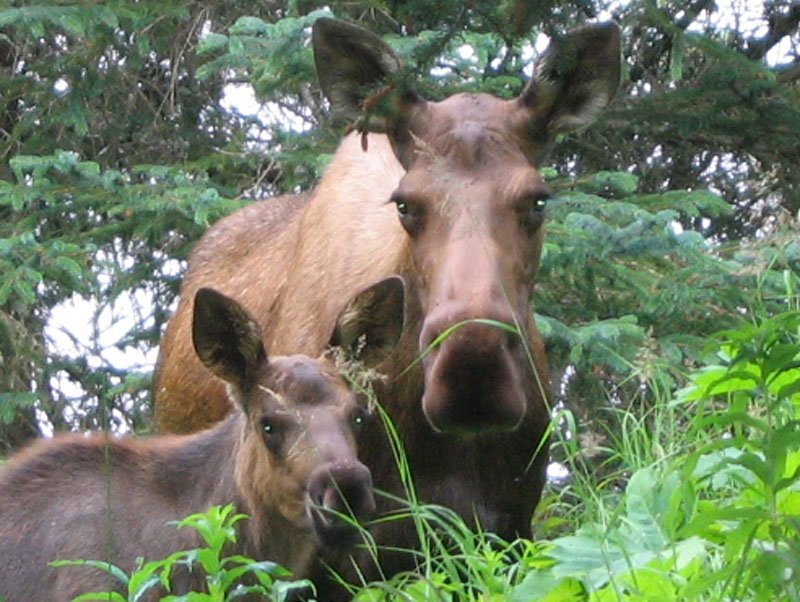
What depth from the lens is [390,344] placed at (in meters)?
7.34

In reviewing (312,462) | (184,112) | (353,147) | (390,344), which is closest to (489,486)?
(390,344)

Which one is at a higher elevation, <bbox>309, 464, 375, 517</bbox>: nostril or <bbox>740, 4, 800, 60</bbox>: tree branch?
<bbox>740, 4, 800, 60</bbox>: tree branch

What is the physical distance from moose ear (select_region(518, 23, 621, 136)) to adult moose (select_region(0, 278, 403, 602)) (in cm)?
111

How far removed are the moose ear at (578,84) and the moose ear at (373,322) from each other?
3.56 feet

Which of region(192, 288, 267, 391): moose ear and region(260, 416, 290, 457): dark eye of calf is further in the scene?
region(192, 288, 267, 391): moose ear

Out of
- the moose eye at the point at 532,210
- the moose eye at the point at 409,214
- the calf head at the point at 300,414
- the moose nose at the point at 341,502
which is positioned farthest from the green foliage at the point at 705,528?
the moose eye at the point at 409,214

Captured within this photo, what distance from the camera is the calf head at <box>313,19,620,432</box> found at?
666 cm

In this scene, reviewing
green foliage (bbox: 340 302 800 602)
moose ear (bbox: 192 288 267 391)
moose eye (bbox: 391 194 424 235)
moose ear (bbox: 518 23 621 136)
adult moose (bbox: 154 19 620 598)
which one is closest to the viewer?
green foliage (bbox: 340 302 800 602)

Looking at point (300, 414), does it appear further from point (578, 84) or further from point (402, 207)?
point (578, 84)

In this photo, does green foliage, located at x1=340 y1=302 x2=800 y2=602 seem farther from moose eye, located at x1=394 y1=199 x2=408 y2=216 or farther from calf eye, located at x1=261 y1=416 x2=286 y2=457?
moose eye, located at x1=394 y1=199 x2=408 y2=216

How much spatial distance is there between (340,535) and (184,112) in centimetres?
819

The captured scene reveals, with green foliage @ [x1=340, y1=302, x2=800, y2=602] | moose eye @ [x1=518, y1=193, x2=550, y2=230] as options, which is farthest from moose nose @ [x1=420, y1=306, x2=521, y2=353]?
green foliage @ [x1=340, y1=302, x2=800, y2=602]

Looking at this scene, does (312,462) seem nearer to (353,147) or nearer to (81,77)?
(353,147)

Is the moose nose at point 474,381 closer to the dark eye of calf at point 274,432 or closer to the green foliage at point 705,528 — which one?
the dark eye of calf at point 274,432
